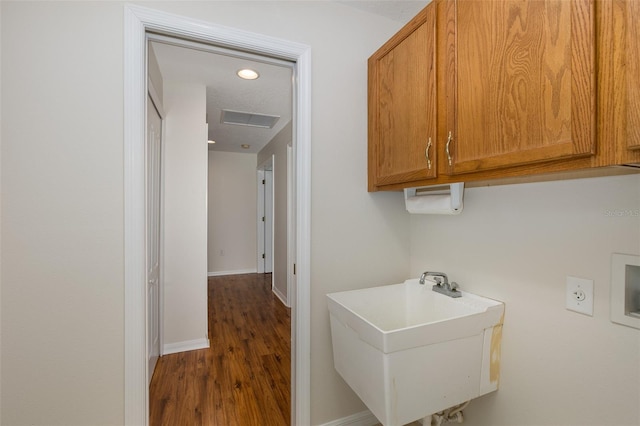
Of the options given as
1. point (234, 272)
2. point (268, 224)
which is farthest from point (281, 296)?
point (268, 224)

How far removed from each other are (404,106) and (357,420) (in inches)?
66.5

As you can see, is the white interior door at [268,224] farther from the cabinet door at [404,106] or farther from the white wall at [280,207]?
the cabinet door at [404,106]

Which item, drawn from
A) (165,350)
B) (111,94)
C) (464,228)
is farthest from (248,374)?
(111,94)

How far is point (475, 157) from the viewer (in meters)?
1.00

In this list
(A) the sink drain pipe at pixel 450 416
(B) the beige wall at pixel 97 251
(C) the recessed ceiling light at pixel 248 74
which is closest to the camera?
(B) the beige wall at pixel 97 251

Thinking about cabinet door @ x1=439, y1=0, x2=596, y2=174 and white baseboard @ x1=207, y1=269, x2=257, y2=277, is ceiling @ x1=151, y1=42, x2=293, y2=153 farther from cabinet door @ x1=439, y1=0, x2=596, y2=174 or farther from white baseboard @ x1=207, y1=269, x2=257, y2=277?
white baseboard @ x1=207, y1=269, x2=257, y2=277

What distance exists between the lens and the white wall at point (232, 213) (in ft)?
17.7

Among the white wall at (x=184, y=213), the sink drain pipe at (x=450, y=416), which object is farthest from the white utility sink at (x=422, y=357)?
the white wall at (x=184, y=213)

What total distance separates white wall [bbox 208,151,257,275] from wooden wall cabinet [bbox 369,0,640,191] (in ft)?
15.1

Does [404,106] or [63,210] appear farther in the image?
[404,106]


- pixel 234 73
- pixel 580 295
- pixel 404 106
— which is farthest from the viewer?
pixel 234 73

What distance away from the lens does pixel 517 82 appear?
874mm

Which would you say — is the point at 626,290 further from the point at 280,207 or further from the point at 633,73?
the point at 280,207

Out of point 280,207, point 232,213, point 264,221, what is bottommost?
point 264,221
